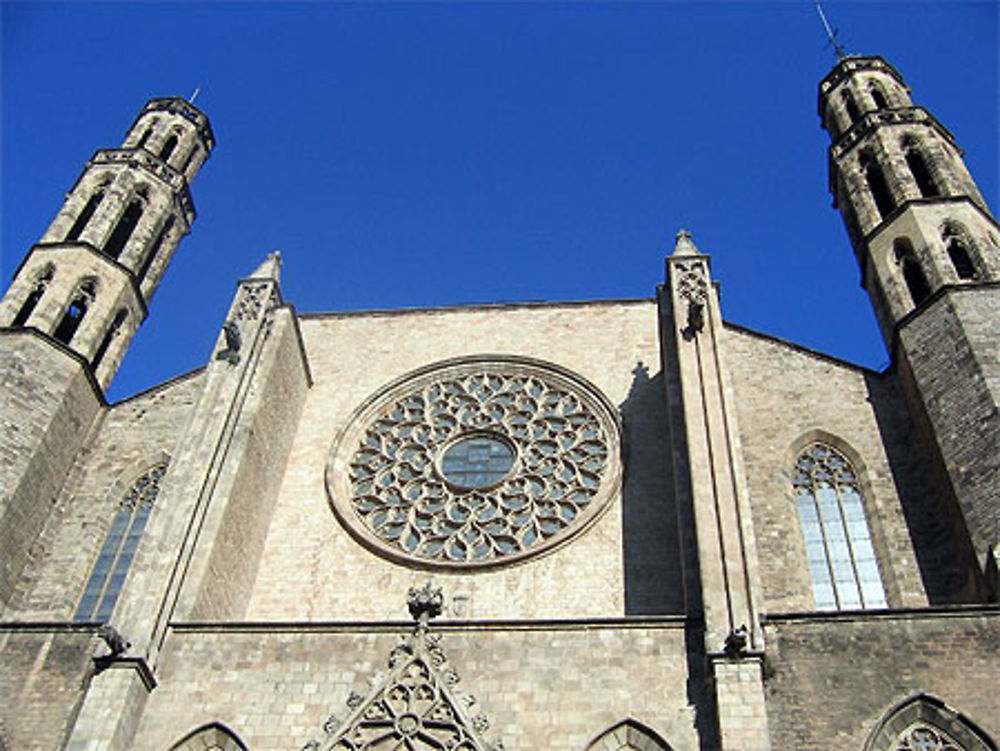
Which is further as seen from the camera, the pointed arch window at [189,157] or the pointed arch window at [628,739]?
the pointed arch window at [189,157]

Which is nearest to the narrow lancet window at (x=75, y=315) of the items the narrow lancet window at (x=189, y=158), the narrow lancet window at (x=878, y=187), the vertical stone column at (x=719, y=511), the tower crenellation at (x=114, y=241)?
the tower crenellation at (x=114, y=241)

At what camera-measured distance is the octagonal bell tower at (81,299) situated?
1396 cm

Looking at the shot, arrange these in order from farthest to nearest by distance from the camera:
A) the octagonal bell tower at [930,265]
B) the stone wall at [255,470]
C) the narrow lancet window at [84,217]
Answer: the narrow lancet window at [84,217] → the stone wall at [255,470] → the octagonal bell tower at [930,265]

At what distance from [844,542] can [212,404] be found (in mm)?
8371

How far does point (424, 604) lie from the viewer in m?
10.8

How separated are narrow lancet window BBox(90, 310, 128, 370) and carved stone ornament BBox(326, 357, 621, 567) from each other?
4.33 meters

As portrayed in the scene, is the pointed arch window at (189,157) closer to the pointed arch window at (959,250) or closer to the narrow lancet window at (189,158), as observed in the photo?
the narrow lancet window at (189,158)

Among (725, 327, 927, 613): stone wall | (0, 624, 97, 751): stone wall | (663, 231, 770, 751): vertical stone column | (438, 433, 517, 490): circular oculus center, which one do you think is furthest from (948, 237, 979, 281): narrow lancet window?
(0, 624, 97, 751): stone wall

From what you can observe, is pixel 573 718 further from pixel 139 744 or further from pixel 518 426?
pixel 518 426

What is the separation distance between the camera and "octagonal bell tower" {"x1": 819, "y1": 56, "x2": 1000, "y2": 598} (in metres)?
12.3

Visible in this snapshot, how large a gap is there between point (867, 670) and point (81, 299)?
13.3m

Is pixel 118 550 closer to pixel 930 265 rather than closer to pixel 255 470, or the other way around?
pixel 255 470

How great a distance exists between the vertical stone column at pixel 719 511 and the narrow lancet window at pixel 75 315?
946 centimetres

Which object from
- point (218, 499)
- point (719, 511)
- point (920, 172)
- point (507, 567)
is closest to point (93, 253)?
point (218, 499)
